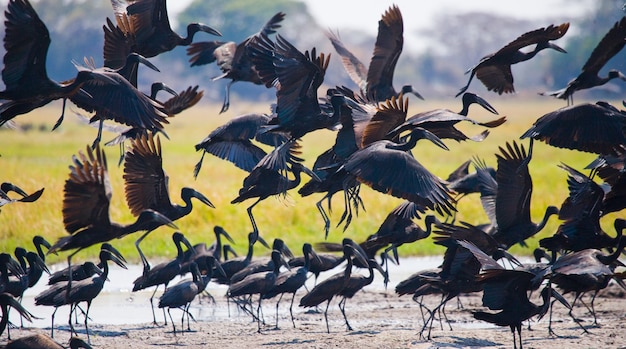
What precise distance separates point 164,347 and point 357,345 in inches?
83.7

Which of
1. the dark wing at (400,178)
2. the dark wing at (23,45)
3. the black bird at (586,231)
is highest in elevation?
the dark wing at (23,45)

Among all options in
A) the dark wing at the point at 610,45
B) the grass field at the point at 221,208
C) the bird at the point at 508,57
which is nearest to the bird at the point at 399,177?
the bird at the point at 508,57

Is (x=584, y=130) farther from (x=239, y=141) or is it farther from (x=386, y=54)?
(x=239, y=141)

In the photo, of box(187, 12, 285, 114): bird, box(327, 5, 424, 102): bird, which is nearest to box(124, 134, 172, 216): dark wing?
box(187, 12, 285, 114): bird

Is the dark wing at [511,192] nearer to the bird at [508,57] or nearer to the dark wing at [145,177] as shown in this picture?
the bird at [508,57]

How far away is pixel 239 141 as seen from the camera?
38.2 ft

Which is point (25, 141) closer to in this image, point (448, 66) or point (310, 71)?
point (310, 71)

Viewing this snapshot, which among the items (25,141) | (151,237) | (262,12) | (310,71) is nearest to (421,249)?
(151,237)

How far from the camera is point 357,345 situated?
32.0 ft

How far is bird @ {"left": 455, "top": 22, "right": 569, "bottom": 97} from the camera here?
10159 millimetres

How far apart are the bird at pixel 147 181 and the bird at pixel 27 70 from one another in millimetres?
859

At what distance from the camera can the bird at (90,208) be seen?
28.2 feet

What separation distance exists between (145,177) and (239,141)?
1824mm

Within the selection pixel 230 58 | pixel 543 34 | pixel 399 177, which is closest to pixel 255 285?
pixel 399 177
